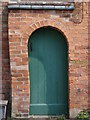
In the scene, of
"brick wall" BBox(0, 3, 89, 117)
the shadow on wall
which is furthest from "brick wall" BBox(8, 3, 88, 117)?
the shadow on wall

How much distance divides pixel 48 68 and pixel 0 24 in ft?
5.25

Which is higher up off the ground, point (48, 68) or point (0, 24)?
point (0, 24)

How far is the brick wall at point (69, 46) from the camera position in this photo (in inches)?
189

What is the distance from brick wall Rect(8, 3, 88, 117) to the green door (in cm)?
26

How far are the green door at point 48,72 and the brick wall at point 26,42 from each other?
26 centimetres

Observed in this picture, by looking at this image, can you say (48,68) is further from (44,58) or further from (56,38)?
(56,38)

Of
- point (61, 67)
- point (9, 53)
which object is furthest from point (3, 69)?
point (61, 67)

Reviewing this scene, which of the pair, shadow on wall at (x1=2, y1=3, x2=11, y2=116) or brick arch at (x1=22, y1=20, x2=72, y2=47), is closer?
brick arch at (x1=22, y1=20, x2=72, y2=47)

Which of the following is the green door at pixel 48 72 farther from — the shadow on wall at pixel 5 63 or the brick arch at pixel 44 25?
the shadow on wall at pixel 5 63

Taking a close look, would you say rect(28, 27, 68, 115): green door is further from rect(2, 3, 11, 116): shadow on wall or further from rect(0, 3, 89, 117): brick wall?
rect(2, 3, 11, 116): shadow on wall

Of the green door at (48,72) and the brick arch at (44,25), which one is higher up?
the brick arch at (44,25)

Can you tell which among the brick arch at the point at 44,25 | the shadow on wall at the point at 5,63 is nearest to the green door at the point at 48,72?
the brick arch at the point at 44,25

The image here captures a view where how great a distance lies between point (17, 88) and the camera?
4.87 meters

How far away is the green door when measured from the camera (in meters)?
5.07
